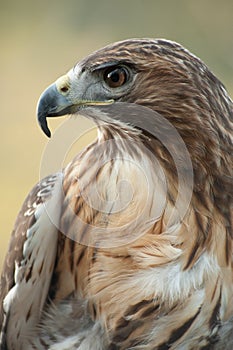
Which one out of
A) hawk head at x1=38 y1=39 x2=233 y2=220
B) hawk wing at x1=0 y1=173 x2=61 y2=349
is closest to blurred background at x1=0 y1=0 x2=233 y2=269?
hawk wing at x1=0 y1=173 x2=61 y2=349

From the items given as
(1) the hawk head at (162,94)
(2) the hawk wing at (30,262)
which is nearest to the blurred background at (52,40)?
(2) the hawk wing at (30,262)

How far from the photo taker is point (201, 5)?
7387mm

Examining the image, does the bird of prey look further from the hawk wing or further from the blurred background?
the blurred background

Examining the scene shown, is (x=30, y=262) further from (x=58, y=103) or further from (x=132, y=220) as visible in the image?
(x=58, y=103)

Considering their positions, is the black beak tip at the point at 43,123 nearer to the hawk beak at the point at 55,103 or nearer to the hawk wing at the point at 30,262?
the hawk beak at the point at 55,103

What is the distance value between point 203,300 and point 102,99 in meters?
0.69

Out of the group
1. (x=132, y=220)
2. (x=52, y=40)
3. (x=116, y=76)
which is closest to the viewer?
→ (x=116, y=76)

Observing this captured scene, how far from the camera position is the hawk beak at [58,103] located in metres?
3.39

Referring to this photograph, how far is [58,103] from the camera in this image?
339 cm

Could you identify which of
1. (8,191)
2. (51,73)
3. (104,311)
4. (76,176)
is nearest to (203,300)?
(104,311)

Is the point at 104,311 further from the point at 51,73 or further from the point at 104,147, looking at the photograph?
the point at 51,73

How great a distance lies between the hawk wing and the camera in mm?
3648

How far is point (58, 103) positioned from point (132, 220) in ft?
1.44

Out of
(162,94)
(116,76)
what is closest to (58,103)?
(116,76)
